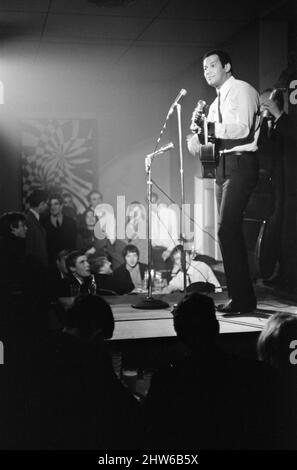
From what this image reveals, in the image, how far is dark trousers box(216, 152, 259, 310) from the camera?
121 inches

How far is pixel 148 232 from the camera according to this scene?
3.28m

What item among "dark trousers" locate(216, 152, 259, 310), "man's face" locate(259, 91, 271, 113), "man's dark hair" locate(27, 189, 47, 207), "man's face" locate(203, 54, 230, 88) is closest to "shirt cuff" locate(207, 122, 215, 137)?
"dark trousers" locate(216, 152, 259, 310)

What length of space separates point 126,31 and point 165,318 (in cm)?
208

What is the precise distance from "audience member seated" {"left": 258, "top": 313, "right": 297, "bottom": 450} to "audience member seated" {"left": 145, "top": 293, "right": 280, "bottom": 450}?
0.17 ft

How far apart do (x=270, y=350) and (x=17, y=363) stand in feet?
3.08

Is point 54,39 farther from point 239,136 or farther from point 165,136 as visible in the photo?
point 239,136

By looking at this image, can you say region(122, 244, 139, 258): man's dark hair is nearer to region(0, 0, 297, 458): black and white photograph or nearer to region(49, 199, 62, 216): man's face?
region(0, 0, 297, 458): black and white photograph

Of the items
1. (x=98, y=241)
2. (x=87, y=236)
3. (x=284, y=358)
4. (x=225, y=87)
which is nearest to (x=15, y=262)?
(x=87, y=236)

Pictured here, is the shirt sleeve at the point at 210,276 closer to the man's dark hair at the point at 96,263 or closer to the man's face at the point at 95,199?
the man's dark hair at the point at 96,263

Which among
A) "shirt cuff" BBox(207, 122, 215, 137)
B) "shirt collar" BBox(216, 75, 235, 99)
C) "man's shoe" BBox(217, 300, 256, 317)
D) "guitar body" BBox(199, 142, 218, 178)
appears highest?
"shirt collar" BBox(216, 75, 235, 99)

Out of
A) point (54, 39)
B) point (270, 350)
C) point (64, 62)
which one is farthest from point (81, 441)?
point (64, 62)

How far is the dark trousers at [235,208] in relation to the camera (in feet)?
10.1
